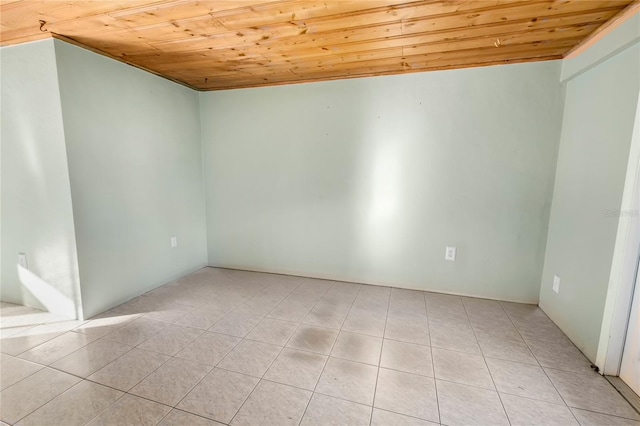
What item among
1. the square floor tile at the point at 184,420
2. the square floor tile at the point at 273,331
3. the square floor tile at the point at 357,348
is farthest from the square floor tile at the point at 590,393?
the square floor tile at the point at 184,420

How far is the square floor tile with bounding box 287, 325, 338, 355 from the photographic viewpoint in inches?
74.0

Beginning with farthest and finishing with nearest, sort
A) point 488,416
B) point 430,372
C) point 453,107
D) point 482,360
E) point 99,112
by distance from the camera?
point 453,107
point 99,112
point 482,360
point 430,372
point 488,416

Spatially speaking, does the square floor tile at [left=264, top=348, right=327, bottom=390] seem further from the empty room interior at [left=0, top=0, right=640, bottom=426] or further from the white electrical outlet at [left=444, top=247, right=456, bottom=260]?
the white electrical outlet at [left=444, top=247, right=456, bottom=260]

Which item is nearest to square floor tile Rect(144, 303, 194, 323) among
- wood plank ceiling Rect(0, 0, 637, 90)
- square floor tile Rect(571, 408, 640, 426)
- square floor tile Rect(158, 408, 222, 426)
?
square floor tile Rect(158, 408, 222, 426)

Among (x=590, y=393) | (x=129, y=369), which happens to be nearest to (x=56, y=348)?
(x=129, y=369)

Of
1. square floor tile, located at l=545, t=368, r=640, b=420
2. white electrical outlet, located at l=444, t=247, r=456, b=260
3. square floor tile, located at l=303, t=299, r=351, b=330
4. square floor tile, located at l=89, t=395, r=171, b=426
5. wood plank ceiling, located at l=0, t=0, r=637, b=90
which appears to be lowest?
square floor tile, located at l=303, t=299, r=351, b=330

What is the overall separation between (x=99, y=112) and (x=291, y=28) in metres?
1.69

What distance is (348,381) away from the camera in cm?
158

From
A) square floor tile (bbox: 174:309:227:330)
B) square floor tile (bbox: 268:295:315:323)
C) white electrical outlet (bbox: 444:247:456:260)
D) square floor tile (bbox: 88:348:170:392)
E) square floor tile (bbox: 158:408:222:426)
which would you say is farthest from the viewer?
white electrical outlet (bbox: 444:247:456:260)

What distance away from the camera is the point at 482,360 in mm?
1763

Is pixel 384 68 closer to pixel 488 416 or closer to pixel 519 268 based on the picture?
pixel 519 268

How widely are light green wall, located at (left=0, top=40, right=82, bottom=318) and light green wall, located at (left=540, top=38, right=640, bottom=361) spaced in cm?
365

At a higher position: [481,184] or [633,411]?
[481,184]

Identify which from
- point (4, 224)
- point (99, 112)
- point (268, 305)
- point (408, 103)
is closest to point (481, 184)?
point (408, 103)
